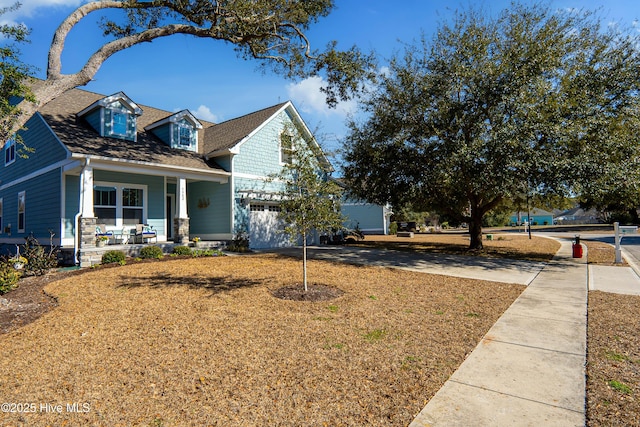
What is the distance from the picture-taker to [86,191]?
11875 mm

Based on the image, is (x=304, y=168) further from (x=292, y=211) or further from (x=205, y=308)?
(x=205, y=308)

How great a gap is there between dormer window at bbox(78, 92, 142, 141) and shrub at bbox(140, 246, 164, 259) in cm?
541

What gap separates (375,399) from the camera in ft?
11.2

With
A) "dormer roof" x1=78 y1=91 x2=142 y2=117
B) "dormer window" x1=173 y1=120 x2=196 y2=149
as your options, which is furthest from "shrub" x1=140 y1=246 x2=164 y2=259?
"dormer roof" x1=78 y1=91 x2=142 y2=117

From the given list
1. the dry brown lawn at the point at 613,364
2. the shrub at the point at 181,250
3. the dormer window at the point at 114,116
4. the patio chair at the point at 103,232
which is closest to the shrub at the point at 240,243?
the shrub at the point at 181,250

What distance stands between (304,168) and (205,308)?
3365mm

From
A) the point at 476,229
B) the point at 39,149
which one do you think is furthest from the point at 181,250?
the point at 476,229

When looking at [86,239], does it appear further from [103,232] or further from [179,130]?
[179,130]

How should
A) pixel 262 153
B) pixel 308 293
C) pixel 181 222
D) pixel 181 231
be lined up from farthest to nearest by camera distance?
pixel 262 153
pixel 181 222
pixel 181 231
pixel 308 293

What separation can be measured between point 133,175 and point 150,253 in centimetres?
461

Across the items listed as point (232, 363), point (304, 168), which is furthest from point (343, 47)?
point (232, 363)

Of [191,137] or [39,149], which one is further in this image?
[191,137]

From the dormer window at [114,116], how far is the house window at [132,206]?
2292 millimetres

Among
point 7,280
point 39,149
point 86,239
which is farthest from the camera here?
point 39,149
